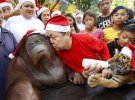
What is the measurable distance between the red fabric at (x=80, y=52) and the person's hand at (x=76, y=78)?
0.04 meters

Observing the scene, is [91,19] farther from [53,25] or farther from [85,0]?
[85,0]

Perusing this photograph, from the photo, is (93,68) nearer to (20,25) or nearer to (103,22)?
(20,25)

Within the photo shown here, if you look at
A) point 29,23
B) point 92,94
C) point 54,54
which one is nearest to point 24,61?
point 54,54

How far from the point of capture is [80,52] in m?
2.26

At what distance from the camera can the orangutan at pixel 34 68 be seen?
6.82 ft

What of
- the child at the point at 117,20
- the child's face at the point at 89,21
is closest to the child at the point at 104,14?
the child's face at the point at 89,21

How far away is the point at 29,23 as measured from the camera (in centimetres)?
296

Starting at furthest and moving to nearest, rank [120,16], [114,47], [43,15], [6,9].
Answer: [43,15] < [6,9] < [120,16] < [114,47]

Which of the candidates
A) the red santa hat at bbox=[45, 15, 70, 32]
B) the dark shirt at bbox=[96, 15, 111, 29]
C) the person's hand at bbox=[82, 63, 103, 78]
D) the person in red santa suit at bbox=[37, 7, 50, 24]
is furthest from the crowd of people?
the person in red santa suit at bbox=[37, 7, 50, 24]

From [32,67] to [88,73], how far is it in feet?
1.49

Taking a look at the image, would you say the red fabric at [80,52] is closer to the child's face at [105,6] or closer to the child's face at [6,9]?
the child's face at [105,6]

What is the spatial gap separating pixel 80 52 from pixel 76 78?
212 mm

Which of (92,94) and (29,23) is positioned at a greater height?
(29,23)

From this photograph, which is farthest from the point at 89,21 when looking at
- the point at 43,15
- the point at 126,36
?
the point at 126,36
